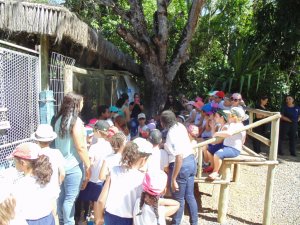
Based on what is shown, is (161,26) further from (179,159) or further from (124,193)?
(124,193)

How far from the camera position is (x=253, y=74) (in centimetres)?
1078

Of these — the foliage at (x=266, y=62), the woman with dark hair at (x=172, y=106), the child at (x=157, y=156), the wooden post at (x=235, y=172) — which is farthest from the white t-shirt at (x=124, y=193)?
the foliage at (x=266, y=62)

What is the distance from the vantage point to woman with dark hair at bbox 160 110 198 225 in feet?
13.0

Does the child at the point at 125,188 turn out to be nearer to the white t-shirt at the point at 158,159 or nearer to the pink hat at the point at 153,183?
the pink hat at the point at 153,183

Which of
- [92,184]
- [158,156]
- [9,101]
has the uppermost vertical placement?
[9,101]

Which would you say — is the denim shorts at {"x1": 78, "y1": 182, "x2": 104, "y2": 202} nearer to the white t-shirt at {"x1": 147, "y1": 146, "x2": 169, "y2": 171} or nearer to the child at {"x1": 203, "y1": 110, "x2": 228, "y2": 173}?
the white t-shirt at {"x1": 147, "y1": 146, "x2": 169, "y2": 171}

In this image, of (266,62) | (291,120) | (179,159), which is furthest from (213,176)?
(266,62)

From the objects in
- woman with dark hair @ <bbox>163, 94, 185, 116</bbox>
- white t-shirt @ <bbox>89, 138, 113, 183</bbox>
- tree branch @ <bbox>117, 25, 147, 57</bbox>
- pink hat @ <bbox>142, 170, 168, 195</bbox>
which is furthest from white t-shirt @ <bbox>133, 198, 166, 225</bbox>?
woman with dark hair @ <bbox>163, 94, 185, 116</bbox>

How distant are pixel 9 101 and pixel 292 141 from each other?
743cm

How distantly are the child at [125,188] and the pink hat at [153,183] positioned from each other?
129 mm

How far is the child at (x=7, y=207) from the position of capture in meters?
2.09

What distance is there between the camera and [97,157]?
3.92 m

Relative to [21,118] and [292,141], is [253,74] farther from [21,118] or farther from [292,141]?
[21,118]

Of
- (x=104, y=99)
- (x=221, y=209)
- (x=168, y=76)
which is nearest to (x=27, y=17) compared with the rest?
(x=221, y=209)
